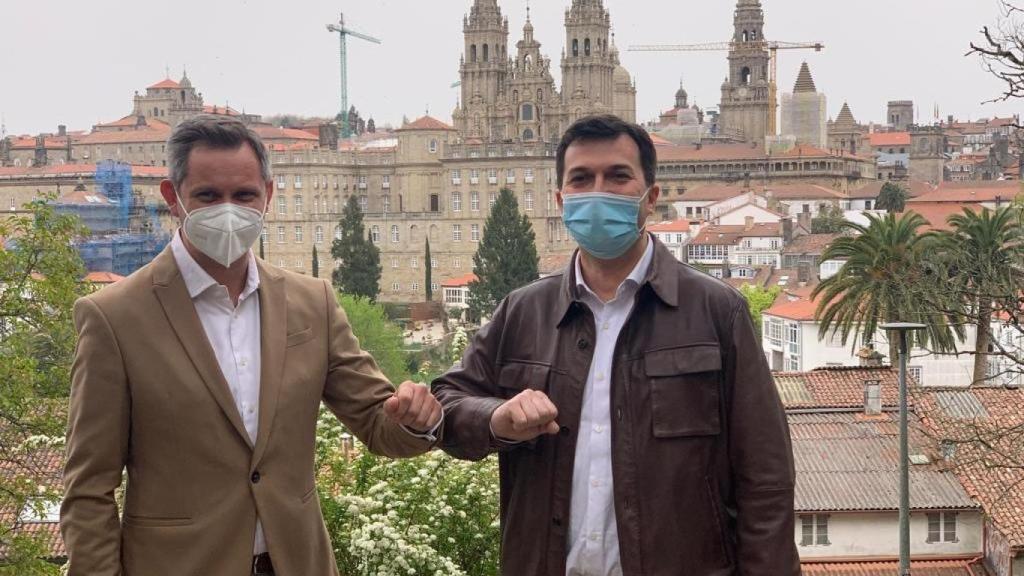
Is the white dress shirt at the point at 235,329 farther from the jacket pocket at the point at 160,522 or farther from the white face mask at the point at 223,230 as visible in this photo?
the jacket pocket at the point at 160,522

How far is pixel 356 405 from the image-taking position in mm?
4309

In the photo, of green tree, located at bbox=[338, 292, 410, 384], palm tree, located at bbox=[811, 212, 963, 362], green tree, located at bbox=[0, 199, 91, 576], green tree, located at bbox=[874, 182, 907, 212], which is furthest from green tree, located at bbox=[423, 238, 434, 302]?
green tree, located at bbox=[0, 199, 91, 576]

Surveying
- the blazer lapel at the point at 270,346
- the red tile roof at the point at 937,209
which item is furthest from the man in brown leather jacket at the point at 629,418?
the red tile roof at the point at 937,209

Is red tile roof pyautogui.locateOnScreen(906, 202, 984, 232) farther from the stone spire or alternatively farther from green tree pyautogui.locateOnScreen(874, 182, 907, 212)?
the stone spire

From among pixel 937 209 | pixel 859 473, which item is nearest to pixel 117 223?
pixel 937 209

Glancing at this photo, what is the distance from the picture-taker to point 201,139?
4.14m

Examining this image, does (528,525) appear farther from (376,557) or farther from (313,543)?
(376,557)

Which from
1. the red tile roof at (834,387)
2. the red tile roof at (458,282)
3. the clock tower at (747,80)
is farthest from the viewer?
the clock tower at (747,80)

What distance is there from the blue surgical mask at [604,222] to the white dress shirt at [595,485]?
14cm

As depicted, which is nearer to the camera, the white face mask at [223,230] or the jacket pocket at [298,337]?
the white face mask at [223,230]

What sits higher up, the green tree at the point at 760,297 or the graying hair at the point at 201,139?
the graying hair at the point at 201,139

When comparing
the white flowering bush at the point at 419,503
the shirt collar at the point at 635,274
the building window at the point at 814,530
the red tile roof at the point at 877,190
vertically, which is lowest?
the building window at the point at 814,530

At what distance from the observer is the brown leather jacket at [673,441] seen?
155 inches

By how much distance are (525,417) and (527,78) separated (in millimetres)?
96208
